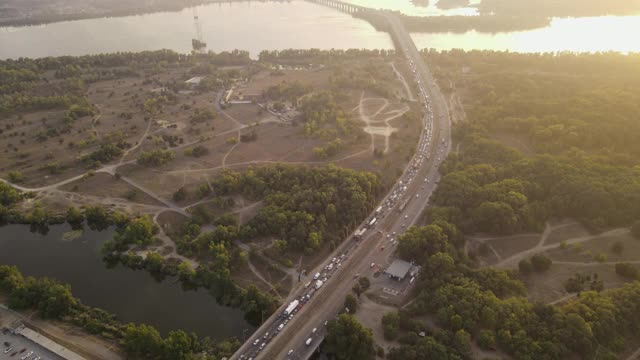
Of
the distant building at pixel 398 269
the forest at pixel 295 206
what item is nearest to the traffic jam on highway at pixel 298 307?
the forest at pixel 295 206

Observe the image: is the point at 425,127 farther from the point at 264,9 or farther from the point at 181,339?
the point at 264,9

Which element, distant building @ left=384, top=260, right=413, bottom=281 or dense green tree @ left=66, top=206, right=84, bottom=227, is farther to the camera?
dense green tree @ left=66, top=206, right=84, bottom=227

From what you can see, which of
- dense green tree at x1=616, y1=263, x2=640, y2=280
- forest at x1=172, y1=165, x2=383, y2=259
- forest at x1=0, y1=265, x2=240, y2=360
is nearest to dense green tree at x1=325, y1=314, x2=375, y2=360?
forest at x1=0, y1=265, x2=240, y2=360

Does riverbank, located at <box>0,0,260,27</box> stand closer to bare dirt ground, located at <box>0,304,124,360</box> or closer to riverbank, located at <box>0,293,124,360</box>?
riverbank, located at <box>0,293,124,360</box>

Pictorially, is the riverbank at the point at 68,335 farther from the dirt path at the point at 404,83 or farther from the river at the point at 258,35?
the river at the point at 258,35

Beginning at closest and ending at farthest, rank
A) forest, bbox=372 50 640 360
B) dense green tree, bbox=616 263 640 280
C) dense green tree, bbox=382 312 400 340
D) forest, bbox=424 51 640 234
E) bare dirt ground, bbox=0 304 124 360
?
1. forest, bbox=372 50 640 360
2. bare dirt ground, bbox=0 304 124 360
3. dense green tree, bbox=382 312 400 340
4. dense green tree, bbox=616 263 640 280
5. forest, bbox=424 51 640 234

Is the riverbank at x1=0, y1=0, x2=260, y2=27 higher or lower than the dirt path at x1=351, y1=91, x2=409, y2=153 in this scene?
higher

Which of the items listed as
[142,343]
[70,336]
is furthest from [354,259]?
[70,336]
